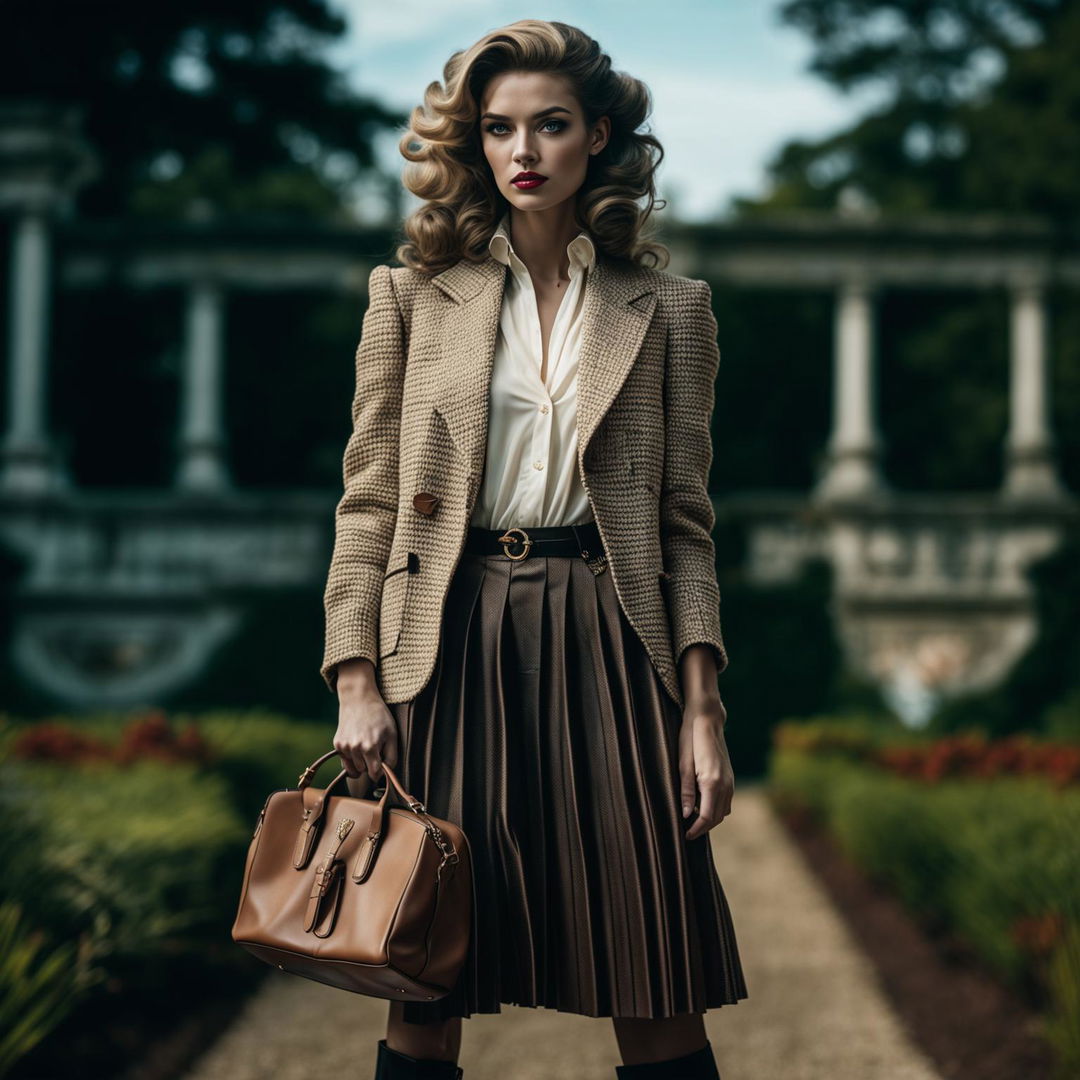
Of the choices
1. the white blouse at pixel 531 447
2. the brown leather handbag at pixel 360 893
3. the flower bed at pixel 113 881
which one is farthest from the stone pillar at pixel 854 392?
the brown leather handbag at pixel 360 893

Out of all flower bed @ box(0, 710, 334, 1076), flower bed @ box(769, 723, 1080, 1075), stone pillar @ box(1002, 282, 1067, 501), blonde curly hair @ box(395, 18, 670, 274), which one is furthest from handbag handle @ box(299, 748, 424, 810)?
stone pillar @ box(1002, 282, 1067, 501)

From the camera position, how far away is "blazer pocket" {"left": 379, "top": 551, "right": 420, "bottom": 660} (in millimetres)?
2750

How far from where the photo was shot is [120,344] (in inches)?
789

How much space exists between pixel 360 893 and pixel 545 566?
0.65 m

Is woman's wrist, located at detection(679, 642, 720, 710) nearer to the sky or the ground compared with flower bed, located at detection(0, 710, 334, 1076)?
nearer to the sky

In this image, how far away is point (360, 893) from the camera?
8.16 ft

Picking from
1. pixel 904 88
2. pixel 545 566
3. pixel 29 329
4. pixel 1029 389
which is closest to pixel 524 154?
pixel 545 566

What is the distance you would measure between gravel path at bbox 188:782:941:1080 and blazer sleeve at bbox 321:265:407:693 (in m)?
2.93

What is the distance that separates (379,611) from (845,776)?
25.0ft

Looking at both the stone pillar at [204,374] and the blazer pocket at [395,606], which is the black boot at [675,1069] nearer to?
the blazer pocket at [395,606]

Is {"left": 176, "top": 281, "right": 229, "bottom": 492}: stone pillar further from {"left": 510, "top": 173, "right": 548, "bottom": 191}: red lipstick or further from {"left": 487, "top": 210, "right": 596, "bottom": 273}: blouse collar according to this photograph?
{"left": 510, "top": 173, "right": 548, "bottom": 191}: red lipstick

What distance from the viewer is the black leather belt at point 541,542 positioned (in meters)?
2.79

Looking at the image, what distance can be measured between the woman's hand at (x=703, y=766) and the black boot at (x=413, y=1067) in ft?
1.85

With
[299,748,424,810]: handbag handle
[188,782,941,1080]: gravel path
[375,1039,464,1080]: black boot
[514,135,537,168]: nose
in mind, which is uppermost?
[514,135,537,168]: nose
